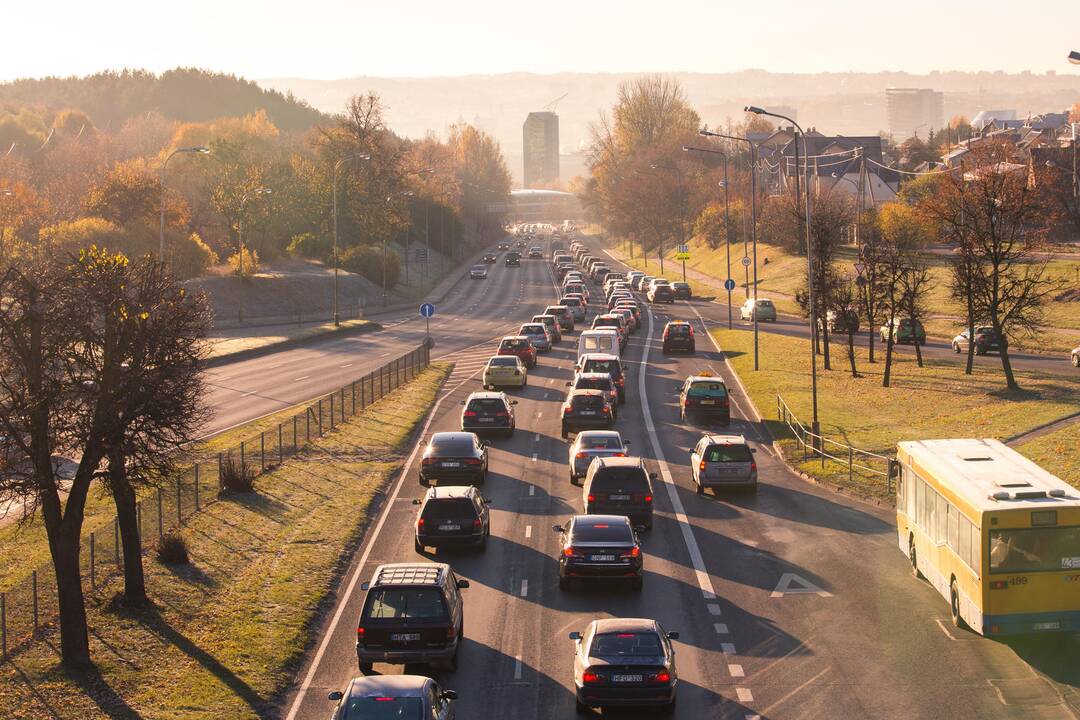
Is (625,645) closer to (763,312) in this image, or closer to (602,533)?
(602,533)

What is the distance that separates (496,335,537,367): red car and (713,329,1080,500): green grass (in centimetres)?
1061

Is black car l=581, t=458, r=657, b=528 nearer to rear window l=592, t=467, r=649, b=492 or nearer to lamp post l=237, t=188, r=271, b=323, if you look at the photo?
rear window l=592, t=467, r=649, b=492

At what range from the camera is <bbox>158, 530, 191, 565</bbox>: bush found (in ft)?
88.1

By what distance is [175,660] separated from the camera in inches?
828

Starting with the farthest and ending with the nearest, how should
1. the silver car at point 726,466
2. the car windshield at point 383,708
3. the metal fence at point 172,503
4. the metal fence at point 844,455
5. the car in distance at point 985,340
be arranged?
the car in distance at point 985,340
the metal fence at point 844,455
the silver car at point 726,466
the metal fence at point 172,503
the car windshield at point 383,708

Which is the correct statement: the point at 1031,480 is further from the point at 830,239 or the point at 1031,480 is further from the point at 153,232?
the point at 153,232

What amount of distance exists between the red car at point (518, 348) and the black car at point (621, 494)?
103ft

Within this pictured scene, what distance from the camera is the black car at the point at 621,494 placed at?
29938 mm

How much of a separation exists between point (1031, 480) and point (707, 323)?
68.6 meters

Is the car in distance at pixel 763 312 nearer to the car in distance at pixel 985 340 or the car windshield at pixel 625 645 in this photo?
the car in distance at pixel 985 340

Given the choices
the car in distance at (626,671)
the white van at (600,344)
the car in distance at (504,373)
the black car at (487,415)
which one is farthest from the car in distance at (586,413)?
the car in distance at (626,671)

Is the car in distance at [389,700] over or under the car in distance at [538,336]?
over

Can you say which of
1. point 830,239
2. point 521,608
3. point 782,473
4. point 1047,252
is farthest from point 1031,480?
point 1047,252

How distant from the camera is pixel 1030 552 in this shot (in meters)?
19.5
